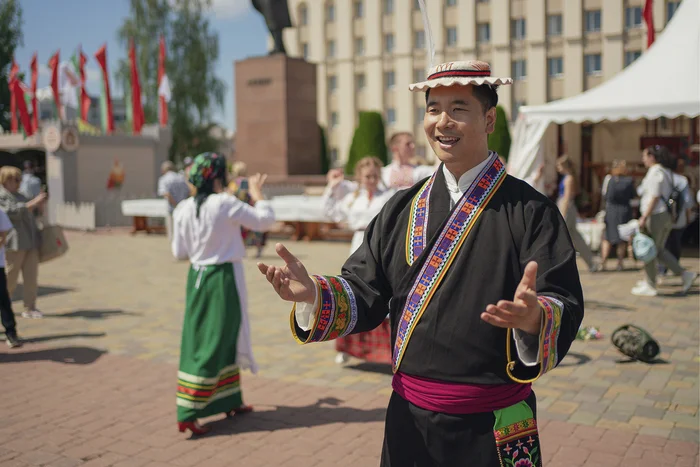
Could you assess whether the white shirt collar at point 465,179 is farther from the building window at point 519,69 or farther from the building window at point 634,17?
the building window at point 519,69

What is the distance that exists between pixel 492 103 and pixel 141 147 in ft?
87.6

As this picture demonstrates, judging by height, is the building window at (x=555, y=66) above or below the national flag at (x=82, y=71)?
above

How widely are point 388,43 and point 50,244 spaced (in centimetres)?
4401

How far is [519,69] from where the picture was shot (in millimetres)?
45938

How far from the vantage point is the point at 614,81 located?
37.1 ft

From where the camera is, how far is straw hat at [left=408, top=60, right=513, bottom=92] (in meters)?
2.29

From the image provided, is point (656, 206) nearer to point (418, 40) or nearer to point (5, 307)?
point (5, 307)

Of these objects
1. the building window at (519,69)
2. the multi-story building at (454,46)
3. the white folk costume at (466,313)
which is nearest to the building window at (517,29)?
the multi-story building at (454,46)

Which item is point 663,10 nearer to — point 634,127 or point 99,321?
point 634,127

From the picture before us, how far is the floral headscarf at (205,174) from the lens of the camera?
5.12 m

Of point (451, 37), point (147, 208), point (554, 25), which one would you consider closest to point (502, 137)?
point (554, 25)

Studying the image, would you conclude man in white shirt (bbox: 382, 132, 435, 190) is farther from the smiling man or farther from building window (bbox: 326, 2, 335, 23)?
building window (bbox: 326, 2, 335, 23)

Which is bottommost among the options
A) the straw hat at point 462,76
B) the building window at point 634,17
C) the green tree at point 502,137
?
the straw hat at point 462,76

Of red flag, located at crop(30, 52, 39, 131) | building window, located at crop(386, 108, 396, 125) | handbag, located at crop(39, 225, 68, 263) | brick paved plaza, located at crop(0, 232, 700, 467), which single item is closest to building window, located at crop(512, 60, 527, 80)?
building window, located at crop(386, 108, 396, 125)
